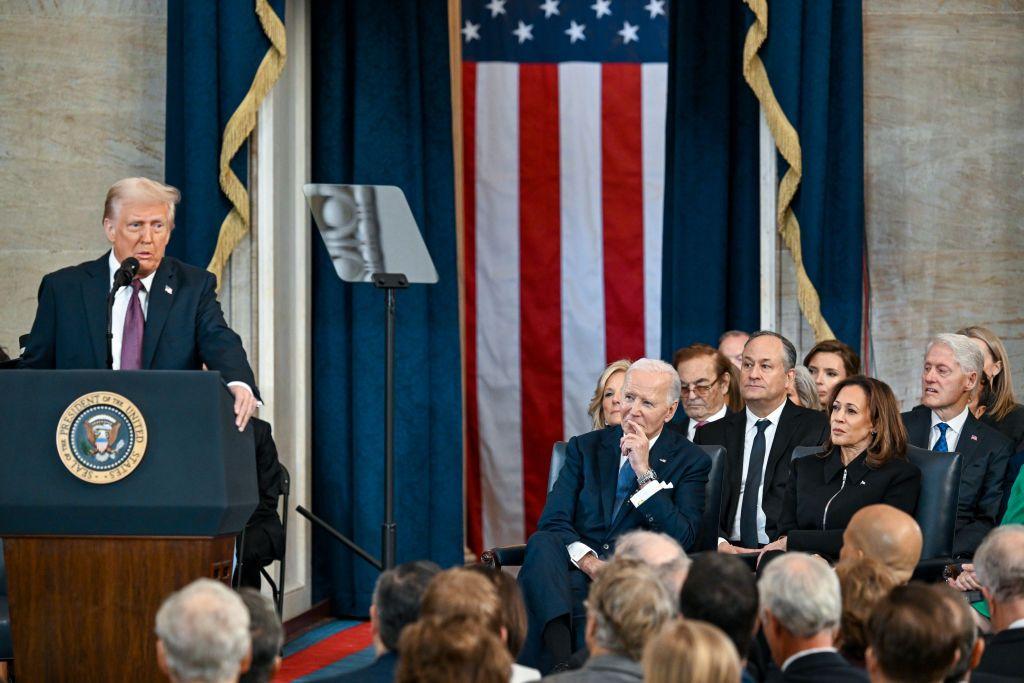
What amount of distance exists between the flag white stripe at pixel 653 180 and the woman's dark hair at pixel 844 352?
210 cm

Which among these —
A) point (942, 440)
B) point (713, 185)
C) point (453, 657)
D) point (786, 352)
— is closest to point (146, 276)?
point (453, 657)

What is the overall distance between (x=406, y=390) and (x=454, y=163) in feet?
3.76

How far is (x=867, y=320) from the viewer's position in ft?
20.9

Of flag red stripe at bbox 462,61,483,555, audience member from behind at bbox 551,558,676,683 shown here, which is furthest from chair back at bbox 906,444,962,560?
flag red stripe at bbox 462,61,483,555

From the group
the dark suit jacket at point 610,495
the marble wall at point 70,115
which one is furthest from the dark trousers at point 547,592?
the marble wall at point 70,115

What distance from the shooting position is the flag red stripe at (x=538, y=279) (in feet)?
25.4

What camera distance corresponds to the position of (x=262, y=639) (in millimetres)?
2520

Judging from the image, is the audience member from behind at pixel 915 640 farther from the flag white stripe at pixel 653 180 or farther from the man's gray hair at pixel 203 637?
the flag white stripe at pixel 653 180

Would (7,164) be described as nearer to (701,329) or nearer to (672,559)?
(701,329)

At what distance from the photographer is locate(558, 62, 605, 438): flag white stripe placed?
7750 millimetres

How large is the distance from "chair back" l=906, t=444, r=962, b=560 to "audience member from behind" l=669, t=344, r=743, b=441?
1217mm

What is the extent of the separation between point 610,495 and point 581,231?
10.4 ft

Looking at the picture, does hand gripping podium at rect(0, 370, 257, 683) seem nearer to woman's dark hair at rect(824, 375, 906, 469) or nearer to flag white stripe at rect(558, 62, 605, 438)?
woman's dark hair at rect(824, 375, 906, 469)

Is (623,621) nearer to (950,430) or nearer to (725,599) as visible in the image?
(725,599)
